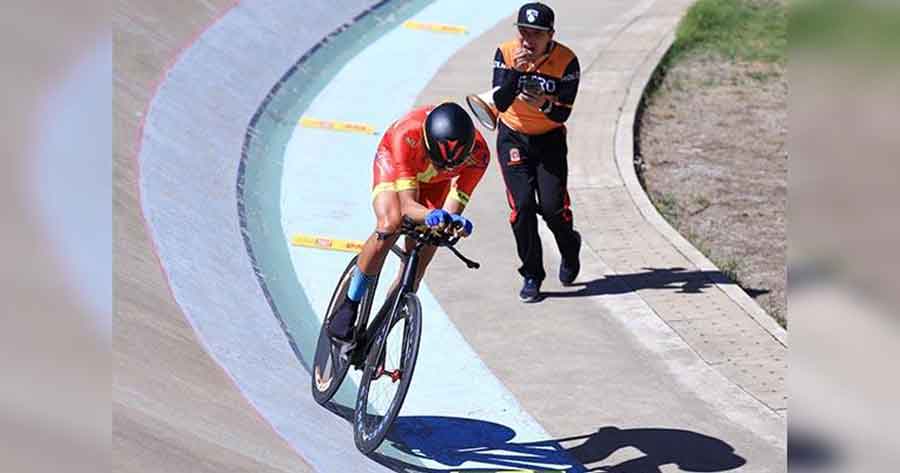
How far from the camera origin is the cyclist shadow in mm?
7758

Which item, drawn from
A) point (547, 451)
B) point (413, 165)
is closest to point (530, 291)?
point (547, 451)

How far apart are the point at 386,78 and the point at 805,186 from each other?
9841 millimetres

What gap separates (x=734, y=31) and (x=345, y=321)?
8.79 m

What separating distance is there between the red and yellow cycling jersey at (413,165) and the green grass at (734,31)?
736cm

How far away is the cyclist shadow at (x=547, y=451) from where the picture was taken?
776 centimetres

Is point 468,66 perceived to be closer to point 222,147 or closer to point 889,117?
point 222,147

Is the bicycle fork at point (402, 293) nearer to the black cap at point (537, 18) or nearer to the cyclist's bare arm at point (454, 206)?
the cyclist's bare arm at point (454, 206)

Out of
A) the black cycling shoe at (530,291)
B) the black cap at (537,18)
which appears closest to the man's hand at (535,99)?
the black cap at (537,18)

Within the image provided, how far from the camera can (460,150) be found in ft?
24.3

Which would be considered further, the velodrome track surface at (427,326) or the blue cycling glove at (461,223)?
the velodrome track surface at (427,326)

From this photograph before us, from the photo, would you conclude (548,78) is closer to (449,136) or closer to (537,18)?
(537,18)

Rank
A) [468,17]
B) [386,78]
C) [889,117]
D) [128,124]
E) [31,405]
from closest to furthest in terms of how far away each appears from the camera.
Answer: [889,117] → [31,405] → [128,124] → [386,78] → [468,17]

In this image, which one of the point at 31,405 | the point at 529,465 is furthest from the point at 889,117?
the point at 31,405

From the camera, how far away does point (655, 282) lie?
393 inches
